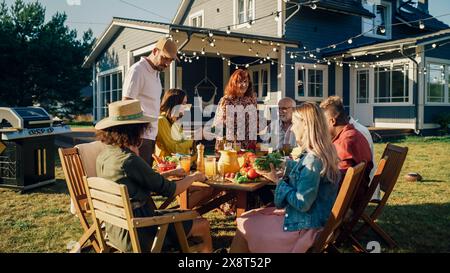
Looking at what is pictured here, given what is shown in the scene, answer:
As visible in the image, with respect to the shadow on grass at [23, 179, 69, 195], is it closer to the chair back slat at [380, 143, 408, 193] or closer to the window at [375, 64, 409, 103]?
the chair back slat at [380, 143, 408, 193]

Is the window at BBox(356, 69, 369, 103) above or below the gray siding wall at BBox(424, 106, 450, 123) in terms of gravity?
above

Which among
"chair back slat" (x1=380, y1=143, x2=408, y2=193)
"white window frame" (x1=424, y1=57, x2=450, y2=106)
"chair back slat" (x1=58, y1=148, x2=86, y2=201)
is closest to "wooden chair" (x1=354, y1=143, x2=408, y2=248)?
"chair back slat" (x1=380, y1=143, x2=408, y2=193)

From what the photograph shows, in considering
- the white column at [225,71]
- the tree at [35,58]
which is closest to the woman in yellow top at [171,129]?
the white column at [225,71]

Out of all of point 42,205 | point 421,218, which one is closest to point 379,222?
point 421,218

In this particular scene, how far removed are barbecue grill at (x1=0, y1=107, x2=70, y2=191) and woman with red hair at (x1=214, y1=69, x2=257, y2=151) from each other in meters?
3.03

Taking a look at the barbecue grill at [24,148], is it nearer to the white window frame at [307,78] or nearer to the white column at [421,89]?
the white window frame at [307,78]

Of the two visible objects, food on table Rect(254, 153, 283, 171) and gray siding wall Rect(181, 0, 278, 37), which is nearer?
food on table Rect(254, 153, 283, 171)

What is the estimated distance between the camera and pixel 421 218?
182 inches

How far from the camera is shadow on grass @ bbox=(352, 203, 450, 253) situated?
3.76m

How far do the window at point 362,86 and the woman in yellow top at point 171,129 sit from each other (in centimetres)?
1184

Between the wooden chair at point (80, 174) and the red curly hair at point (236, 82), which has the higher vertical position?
the red curly hair at point (236, 82)

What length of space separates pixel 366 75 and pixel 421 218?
11.5m

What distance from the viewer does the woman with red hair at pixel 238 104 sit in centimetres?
473

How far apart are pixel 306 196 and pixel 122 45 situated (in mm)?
14667
